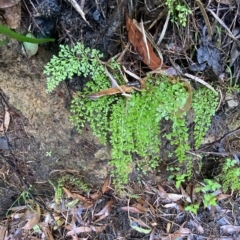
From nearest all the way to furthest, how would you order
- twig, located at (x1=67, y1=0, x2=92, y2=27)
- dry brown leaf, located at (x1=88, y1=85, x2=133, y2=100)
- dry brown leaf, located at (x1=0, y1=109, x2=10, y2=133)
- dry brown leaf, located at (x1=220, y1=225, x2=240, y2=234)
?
twig, located at (x1=67, y1=0, x2=92, y2=27), dry brown leaf, located at (x1=88, y1=85, x2=133, y2=100), dry brown leaf, located at (x1=0, y1=109, x2=10, y2=133), dry brown leaf, located at (x1=220, y1=225, x2=240, y2=234)

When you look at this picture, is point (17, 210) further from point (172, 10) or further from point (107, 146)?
point (172, 10)

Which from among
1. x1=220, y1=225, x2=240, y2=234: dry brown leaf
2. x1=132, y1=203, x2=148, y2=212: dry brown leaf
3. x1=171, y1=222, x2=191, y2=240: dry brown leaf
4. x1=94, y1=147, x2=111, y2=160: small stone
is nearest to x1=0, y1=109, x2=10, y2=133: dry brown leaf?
x1=94, y1=147, x2=111, y2=160: small stone

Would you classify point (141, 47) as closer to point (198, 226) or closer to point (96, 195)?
point (96, 195)

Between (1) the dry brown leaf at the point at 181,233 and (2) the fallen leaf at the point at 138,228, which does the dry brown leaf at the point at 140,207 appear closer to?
(2) the fallen leaf at the point at 138,228

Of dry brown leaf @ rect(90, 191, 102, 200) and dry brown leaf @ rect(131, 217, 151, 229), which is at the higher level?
dry brown leaf @ rect(90, 191, 102, 200)

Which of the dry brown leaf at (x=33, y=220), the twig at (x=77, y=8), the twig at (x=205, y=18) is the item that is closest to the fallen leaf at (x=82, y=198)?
the dry brown leaf at (x=33, y=220)

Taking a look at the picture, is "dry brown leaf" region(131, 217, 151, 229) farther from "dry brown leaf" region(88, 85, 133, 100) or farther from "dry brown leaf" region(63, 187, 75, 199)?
"dry brown leaf" region(88, 85, 133, 100)

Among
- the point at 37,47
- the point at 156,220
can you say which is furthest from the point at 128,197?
the point at 37,47

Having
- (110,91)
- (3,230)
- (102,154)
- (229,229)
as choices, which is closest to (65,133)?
(102,154)
